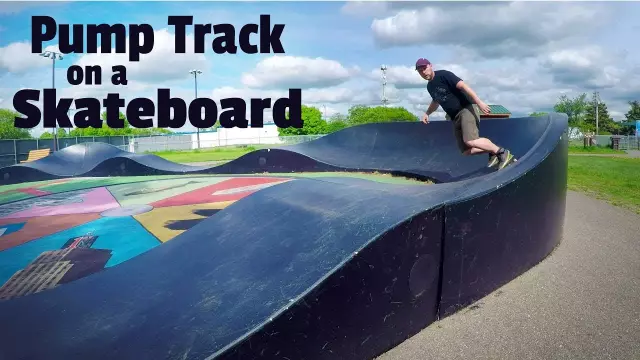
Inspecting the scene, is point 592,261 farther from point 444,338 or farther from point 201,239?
point 201,239

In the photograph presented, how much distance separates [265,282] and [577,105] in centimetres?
7077

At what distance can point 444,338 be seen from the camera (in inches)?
105

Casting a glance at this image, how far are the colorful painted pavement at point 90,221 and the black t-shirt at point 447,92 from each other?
11.0 feet

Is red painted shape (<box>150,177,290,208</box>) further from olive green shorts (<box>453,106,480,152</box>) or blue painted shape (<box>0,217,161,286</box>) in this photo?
olive green shorts (<box>453,106,480,152</box>)

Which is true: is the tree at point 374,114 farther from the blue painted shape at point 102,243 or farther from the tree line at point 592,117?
the blue painted shape at point 102,243

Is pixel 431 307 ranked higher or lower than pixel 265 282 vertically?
lower

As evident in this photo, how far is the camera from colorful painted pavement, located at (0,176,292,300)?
3986 millimetres

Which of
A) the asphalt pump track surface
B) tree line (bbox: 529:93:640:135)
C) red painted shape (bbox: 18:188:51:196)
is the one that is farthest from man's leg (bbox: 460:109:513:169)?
tree line (bbox: 529:93:640:135)

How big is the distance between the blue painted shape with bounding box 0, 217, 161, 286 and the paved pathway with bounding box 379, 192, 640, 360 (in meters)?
3.02

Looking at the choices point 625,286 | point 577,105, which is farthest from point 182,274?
point 577,105

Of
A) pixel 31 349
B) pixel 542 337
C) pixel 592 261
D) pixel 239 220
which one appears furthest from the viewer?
pixel 592 261

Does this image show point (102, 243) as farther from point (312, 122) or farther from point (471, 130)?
point (312, 122)

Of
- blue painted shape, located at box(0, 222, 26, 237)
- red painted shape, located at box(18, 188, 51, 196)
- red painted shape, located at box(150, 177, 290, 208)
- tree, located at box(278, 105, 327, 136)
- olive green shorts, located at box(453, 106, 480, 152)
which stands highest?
tree, located at box(278, 105, 327, 136)

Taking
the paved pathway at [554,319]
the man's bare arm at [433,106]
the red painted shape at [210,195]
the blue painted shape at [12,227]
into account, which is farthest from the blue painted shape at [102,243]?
the man's bare arm at [433,106]
